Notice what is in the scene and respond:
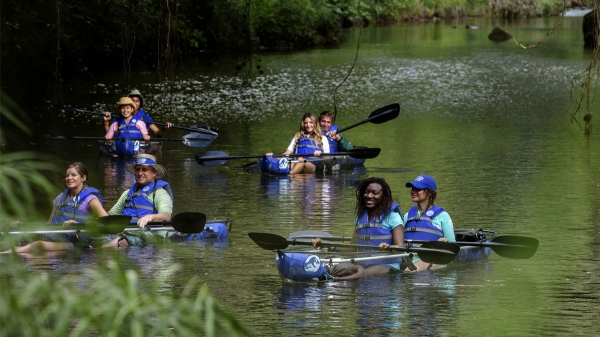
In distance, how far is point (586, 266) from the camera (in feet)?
32.3

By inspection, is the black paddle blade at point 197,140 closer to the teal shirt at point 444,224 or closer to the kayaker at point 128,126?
the kayaker at point 128,126

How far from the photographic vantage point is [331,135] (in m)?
16.2

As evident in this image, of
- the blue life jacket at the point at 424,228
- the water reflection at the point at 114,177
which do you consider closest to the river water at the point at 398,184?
the water reflection at the point at 114,177

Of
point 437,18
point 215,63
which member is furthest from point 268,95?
point 437,18

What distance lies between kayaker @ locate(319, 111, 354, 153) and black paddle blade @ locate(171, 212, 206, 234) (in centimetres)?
602

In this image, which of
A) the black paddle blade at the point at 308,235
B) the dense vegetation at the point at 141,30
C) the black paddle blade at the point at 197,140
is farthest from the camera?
the black paddle blade at the point at 197,140

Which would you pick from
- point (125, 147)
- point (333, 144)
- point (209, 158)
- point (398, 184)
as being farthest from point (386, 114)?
point (125, 147)

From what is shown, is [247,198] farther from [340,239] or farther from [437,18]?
[437,18]

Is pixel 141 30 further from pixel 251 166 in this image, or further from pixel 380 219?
pixel 380 219

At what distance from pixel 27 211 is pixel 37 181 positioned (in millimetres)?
398

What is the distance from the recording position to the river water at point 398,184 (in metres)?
8.39

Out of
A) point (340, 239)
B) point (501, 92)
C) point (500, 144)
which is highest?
point (501, 92)

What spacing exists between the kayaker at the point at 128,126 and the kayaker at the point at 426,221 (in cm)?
836

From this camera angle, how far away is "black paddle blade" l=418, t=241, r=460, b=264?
903 centimetres
